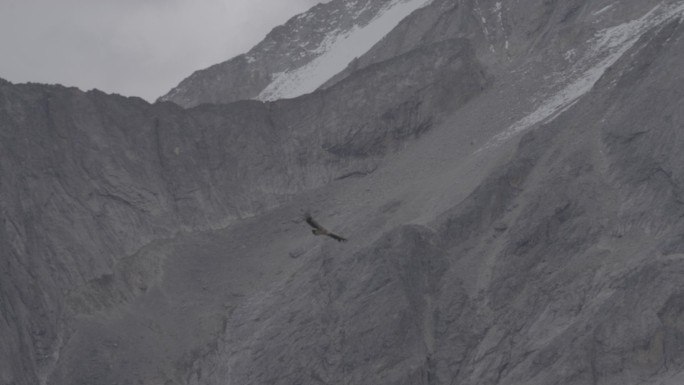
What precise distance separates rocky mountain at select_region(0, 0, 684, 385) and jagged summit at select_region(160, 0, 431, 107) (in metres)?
12.8

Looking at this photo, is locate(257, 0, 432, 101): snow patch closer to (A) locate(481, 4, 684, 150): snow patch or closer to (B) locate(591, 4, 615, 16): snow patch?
(B) locate(591, 4, 615, 16): snow patch

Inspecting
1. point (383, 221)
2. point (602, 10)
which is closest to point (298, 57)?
point (602, 10)

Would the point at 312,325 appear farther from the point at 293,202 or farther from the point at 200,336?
the point at 293,202

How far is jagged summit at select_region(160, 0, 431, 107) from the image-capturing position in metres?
104

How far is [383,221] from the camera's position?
71.6 m

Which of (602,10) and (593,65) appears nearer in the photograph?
(593,65)

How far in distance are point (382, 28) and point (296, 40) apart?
7183 millimetres

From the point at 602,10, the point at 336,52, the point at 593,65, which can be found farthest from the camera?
the point at 336,52

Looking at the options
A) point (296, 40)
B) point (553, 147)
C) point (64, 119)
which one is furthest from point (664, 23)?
point (296, 40)

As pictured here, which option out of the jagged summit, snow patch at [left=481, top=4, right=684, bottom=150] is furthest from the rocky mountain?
the jagged summit

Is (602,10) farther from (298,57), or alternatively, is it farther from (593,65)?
(298,57)

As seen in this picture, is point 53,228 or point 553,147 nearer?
point 553,147

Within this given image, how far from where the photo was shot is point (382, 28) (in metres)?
106

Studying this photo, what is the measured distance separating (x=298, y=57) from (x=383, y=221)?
1476 inches
